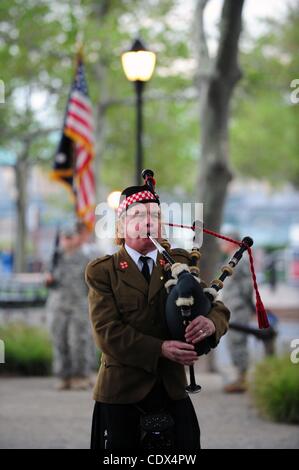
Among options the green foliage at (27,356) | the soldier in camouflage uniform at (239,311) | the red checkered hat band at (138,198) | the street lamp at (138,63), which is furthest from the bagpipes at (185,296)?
the green foliage at (27,356)

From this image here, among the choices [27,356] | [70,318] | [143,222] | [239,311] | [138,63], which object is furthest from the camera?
[27,356]

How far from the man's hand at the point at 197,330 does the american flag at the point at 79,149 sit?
9.99 m

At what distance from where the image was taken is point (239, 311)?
12031mm

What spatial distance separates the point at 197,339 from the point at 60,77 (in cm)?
2421

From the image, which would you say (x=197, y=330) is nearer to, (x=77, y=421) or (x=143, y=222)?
(x=143, y=222)

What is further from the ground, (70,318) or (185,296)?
(185,296)

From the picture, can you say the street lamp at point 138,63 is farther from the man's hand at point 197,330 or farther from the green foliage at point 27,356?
the man's hand at point 197,330

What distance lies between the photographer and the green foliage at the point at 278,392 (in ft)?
31.2

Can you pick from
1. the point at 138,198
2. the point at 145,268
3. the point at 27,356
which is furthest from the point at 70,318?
the point at 138,198

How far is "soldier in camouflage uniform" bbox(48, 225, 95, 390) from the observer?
→ 12180mm

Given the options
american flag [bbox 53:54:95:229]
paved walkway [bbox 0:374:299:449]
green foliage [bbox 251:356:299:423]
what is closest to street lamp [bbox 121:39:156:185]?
american flag [bbox 53:54:95:229]

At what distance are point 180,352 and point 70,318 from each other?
796 centimetres
